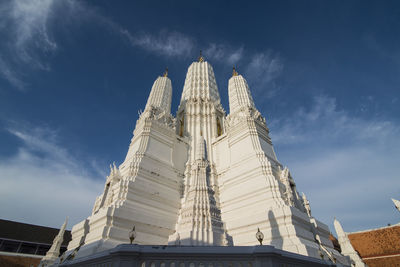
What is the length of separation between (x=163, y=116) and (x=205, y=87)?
11.2m

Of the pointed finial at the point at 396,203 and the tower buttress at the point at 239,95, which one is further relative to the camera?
the tower buttress at the point at 239,95

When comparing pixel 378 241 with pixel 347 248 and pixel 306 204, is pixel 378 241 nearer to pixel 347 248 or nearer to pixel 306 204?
pixel 347 248

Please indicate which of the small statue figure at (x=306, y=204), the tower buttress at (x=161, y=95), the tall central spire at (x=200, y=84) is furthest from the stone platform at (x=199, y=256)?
the tall central spire at (x=200, y=84)

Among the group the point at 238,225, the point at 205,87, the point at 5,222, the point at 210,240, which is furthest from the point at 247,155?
the point at 5,222

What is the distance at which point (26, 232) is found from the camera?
24.6 m

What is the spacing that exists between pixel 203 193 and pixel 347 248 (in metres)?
14.4

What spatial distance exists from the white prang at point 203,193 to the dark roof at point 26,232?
14323mm

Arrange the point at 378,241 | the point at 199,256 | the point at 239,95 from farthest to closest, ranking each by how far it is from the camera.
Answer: the point at 239,95 < the point at 378,241 < the point at 199,256

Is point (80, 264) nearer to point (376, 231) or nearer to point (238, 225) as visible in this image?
point (238, 225)

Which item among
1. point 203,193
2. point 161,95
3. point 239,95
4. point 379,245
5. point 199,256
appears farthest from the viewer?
point 161,95

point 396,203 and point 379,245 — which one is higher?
point 396,203

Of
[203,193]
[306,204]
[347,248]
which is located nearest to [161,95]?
[203,193]

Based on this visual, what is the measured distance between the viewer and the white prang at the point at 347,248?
602 inches

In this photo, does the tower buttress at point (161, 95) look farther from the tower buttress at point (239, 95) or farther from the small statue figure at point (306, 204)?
the small statue figure at point (306, 204)
